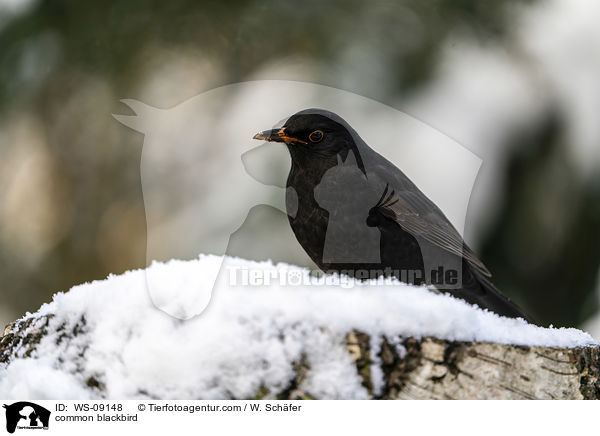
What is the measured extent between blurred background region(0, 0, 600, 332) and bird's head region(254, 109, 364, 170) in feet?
2.99

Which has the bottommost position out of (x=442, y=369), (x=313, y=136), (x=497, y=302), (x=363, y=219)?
(x=442, y=369)

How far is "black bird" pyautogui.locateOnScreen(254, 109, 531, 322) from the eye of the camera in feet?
8.25

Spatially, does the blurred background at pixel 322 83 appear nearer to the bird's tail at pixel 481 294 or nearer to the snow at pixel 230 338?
the bird's tail at pixel 481 294

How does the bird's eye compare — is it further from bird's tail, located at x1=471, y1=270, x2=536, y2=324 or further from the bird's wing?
bird's tail, located at x1=471, y1=270, x2=536, y2=324

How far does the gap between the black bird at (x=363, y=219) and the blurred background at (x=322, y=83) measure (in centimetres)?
83

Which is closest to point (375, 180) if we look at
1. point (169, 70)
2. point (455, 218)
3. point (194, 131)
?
point (455, 218)

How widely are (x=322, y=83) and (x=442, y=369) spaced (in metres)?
2.21

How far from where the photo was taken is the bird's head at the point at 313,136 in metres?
2.64

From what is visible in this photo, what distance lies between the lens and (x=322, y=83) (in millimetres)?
3523
